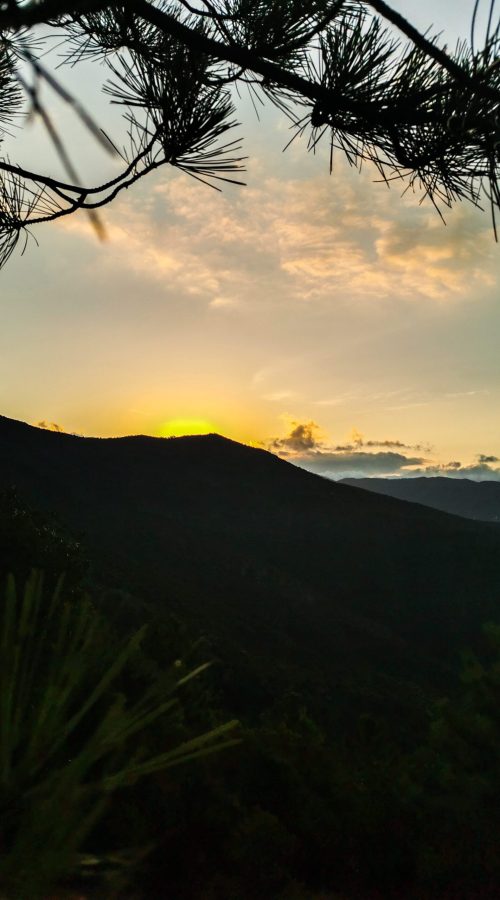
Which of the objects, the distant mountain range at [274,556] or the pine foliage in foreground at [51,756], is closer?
the pine foliage in foreground at [51,756]

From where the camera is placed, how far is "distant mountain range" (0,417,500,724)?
2237 inches

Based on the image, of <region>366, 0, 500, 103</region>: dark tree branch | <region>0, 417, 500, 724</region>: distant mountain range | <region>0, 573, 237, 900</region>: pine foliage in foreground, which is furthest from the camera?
<region>0, 417, 500, 724</region>: distant mountain range

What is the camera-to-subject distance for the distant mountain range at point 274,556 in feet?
186

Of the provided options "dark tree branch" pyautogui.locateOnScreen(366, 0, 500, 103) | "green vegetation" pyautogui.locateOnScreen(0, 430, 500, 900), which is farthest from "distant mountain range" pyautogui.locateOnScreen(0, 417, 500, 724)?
"dark tree branch" pyautogui.locateOnScreen(366, 0, 500, 103)

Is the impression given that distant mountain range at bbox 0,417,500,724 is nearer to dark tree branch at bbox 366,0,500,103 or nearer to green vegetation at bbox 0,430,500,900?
green vegetation at bbox 0,430,500,900

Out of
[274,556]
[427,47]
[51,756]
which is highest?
[427,47]

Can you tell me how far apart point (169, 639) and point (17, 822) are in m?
22.2

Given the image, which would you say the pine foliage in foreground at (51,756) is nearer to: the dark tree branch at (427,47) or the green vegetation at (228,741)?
the green vegetation at (228,741)

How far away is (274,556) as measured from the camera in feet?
282

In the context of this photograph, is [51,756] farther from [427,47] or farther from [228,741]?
[427,47]

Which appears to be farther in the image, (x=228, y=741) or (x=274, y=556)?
(x=274, y=556)

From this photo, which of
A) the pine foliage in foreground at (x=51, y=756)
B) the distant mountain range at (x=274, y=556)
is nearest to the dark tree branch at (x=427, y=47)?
the pine foliage in foreground at (x=51, y=756)

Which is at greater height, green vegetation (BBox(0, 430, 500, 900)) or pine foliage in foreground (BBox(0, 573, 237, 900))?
pine foliage in foreground (BBox(0, 573, 237, 900))

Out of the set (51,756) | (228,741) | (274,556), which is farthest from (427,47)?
(274,556)
